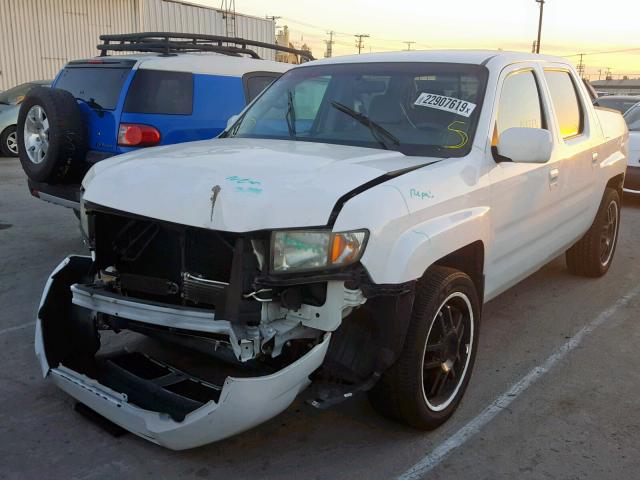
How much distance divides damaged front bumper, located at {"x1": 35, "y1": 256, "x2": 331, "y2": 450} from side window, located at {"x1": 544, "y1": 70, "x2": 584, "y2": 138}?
2945 millimetres

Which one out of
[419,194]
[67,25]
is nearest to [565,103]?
[419,194]

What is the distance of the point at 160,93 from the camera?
20.2 ft

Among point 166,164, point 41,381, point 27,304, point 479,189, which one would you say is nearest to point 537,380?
point 479,189

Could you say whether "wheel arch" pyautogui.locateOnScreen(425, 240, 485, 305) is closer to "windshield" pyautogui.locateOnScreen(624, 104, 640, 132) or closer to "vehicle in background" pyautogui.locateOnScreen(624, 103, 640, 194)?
"vehicle in background" pyautogui.locateOnScreen(624, 103, 640, 194)

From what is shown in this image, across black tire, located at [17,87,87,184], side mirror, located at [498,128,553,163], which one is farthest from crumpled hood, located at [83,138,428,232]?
black tire, located at [17,87,87,184]

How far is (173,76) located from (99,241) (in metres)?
3.45

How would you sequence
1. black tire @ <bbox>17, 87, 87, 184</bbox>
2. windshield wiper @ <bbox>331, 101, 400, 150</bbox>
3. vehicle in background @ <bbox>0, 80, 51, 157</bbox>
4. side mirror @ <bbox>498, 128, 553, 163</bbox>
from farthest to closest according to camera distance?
vehicle in background @ <bbox>0, 80, 51, 157</bbox>, black tire @ <bbox>17, 87, 87, 184</bbox>, windshield wiper @ <bbox>331, 101, 400, 150</bbox>, side mirror @ <bbox>498, 128, 553, 163</bbox>

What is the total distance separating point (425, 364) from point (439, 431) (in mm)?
379

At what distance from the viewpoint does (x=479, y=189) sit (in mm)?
3482

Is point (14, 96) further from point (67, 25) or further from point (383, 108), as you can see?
point (383, 108)

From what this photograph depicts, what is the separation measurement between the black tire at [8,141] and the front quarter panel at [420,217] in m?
12.4

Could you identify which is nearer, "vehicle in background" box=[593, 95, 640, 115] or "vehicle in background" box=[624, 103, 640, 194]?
"vehicle in background" box=[624, 103, 640, 194]

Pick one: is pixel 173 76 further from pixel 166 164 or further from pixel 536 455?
Answer: pixel 536 455

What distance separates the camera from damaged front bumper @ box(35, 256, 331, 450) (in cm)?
263
